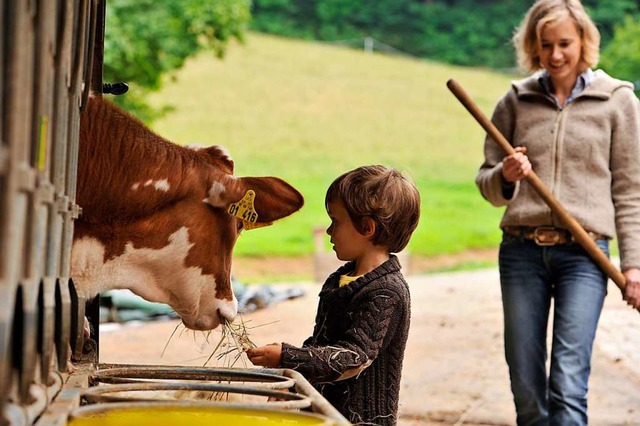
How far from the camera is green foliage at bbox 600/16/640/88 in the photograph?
30466mm

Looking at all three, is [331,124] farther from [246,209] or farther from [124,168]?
[124,168]

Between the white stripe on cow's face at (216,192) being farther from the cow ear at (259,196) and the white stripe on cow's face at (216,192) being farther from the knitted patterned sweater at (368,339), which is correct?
the knitted patterned sweater at (368,339)

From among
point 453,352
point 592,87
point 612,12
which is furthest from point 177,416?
point 612,12

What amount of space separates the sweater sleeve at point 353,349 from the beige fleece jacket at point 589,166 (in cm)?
137

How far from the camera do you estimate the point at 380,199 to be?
3.54 meters

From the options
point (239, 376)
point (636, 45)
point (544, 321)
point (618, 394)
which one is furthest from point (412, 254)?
point (239, 376)

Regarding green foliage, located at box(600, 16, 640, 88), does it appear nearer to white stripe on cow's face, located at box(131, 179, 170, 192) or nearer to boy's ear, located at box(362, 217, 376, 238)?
white stripe on cow's face, located at box(131, 179, 170, 192)

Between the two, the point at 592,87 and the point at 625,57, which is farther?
the point at 625,57

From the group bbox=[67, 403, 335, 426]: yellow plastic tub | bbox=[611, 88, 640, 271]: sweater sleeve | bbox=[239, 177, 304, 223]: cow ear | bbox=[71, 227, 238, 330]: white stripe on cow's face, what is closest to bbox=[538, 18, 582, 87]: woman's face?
bbox=[611, 88, 640, 271]: sweater sleeve

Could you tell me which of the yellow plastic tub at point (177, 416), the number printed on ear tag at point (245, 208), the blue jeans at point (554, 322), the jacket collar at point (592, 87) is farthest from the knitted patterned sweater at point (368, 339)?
the jacket collar at point (592, 87)

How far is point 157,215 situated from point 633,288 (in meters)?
1.81

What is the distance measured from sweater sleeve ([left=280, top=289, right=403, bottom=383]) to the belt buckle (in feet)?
4.25

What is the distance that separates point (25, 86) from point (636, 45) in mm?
31271

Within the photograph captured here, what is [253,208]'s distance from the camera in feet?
14.3
